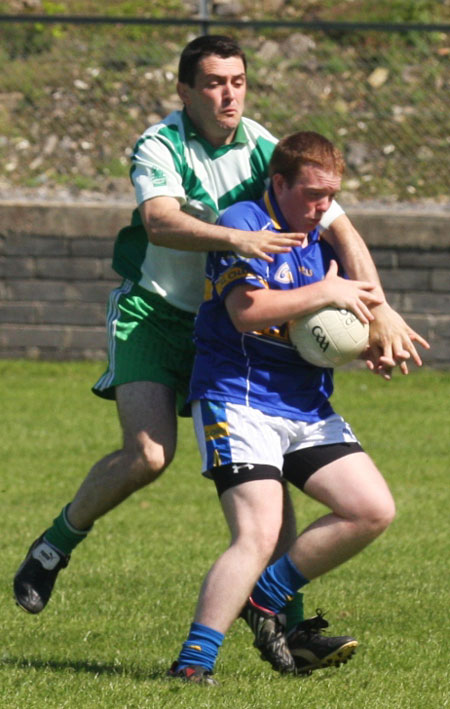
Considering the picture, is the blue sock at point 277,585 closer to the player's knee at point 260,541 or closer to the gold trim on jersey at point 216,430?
the player's knee at point 260,541

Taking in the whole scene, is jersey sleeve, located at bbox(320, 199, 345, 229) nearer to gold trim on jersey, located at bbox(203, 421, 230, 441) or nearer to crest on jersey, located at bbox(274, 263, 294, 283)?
crest on jersey, located at bbox(274, 263, 294, 283)

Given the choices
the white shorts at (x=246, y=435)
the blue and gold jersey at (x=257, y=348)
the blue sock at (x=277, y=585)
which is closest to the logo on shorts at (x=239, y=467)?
the white shorts at (x=246, y=435)

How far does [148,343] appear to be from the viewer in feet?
16.8

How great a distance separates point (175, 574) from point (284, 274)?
2.85 m

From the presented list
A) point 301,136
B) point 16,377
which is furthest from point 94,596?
point 16,377

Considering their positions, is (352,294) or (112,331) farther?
(112,331)

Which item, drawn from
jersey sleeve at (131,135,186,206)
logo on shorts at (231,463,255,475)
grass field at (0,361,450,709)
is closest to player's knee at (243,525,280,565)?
logo on shorts at (231,463,255,475)

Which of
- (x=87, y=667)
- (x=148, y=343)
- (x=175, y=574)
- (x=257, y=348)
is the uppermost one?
(x=257, y=348)

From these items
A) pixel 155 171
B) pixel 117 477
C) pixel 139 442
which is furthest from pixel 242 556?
pixel 155 171

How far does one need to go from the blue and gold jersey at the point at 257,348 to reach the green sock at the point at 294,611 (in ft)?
2.44

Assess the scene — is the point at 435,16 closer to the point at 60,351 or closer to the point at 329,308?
the point at 60,351

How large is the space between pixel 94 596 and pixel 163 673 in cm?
170

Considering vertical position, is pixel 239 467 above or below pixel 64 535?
above

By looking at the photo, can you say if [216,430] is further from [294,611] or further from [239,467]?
[294,611]
